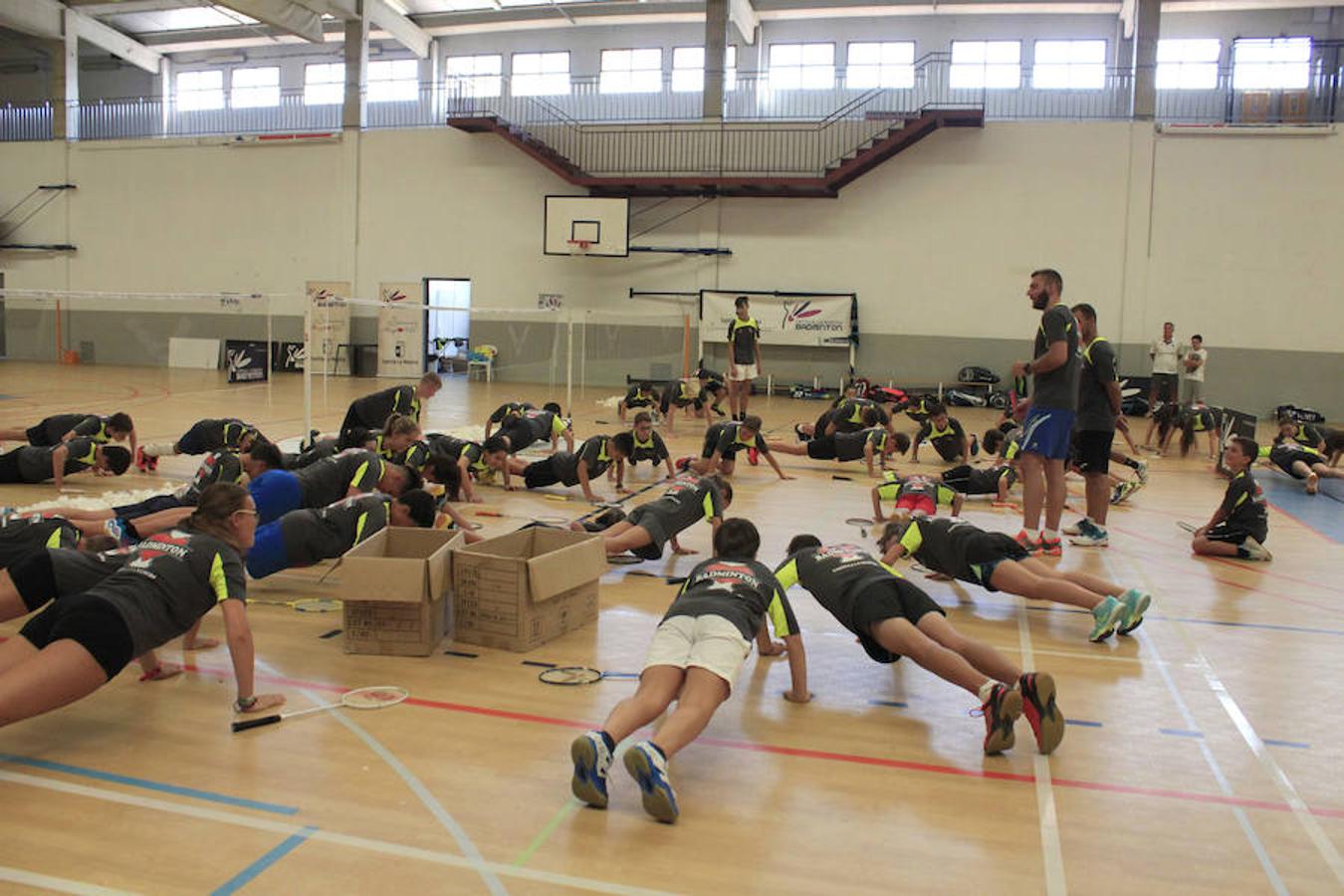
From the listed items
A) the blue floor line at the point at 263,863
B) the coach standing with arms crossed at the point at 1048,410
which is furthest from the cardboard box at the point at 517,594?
the coach standing with arms crossed at the point at 1048,410

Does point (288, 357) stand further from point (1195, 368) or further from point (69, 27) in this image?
point (1195, 368)

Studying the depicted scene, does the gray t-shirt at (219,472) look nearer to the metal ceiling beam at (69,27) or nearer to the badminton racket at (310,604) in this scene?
the badminton racket at (310,604)

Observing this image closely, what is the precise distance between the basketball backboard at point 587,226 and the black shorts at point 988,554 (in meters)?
19.7

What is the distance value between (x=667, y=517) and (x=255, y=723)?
3.46 metres

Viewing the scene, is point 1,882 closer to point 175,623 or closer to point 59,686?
point 59,686

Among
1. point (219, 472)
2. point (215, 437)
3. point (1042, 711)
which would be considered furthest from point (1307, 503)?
point (215, 437)

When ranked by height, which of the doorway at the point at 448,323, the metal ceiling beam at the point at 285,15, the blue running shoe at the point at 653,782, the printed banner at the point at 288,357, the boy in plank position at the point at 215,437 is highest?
the metal ceiling beam at the point at 285,15

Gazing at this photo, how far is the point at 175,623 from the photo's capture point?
13.6 feet

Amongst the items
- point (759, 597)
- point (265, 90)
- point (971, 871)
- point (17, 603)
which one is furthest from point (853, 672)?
point (265, 90)

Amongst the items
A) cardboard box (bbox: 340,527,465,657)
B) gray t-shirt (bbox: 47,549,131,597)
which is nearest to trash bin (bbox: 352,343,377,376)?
cardboard box (bbox: 340,527,465,657)

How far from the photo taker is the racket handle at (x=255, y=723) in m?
4.08

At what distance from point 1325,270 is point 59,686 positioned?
960 inches

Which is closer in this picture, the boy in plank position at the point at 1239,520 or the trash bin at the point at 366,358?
the boy in plank position at the point at 1239,520

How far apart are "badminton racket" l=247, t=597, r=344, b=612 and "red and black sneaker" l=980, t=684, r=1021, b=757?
3661 millimetres
